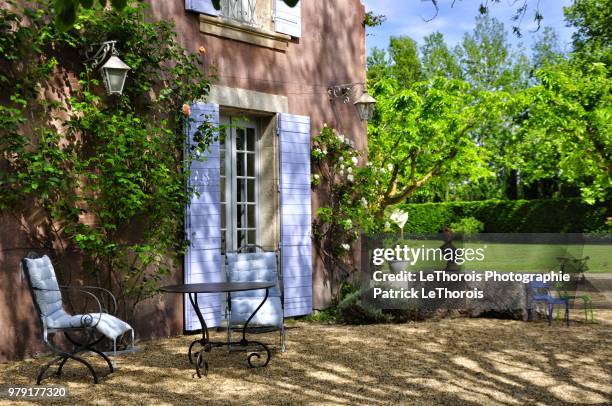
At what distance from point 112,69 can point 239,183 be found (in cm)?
218

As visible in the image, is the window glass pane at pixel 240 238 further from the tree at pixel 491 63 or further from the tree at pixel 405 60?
the tree at pixel 405 60

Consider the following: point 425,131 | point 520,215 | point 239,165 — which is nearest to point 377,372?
point 239,165

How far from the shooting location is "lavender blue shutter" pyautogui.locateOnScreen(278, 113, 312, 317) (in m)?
8.19

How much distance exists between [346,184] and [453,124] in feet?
24.5

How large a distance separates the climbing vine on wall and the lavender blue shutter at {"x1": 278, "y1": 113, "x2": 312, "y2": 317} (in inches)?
51.9

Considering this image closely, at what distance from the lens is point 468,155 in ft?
52.5

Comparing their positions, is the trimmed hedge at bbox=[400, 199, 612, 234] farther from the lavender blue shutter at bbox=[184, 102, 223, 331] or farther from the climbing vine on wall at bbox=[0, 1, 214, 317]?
the climbing vine on wall at bbox=[0, 1, 214, 317]

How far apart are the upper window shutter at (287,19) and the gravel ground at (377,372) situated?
3618 mm

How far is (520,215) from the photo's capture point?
22.0 meters

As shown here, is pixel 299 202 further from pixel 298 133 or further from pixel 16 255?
pixel 16 255

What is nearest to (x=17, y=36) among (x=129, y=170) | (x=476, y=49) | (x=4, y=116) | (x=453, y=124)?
(x=4, y=116)

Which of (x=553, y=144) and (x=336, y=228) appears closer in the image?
(x=336, y=228)

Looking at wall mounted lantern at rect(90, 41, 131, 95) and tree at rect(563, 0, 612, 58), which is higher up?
tree at rect(563, 0, 612, 58)

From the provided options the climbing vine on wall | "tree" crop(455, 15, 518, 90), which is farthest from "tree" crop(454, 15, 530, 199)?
the climbing vine on wall
